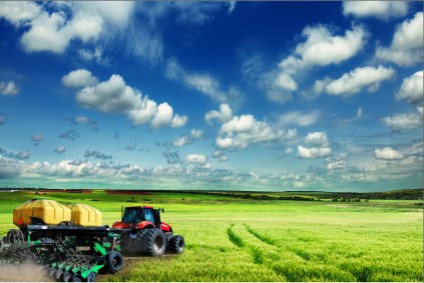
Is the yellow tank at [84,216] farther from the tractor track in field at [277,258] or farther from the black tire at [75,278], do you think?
the tractor track in field at [277,258]

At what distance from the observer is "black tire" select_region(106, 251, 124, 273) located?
18.3 meters

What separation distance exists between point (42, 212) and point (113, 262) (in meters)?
3.70

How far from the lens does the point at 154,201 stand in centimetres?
10206

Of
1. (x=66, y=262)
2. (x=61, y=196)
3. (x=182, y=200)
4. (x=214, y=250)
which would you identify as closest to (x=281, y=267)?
(x=214, y=250)

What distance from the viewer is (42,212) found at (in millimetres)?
19547

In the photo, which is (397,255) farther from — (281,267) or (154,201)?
(154,201)

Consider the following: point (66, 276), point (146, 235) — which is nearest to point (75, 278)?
point (66, 276)

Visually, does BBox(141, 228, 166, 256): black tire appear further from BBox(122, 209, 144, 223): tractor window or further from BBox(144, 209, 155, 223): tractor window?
BBox(122, 209, 144, 223): tractor window

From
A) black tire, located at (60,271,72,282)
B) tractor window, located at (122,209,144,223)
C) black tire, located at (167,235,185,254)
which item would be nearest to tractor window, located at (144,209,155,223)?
tractor window, located at (122,209,144,223)

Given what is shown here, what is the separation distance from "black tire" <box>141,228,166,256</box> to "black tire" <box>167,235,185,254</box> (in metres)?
1.11

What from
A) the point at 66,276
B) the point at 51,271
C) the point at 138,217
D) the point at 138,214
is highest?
the point at 138,214

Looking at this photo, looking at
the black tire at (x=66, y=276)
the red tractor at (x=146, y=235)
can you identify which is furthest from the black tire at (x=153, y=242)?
the black tire at (x=66, y=276)

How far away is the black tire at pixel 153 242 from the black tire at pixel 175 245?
1106 mm

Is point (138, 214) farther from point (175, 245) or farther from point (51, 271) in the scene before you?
point (51, 271)
